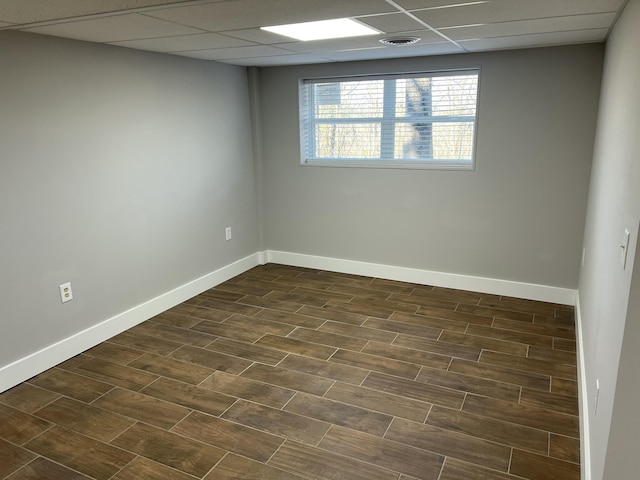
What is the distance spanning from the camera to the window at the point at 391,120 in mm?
4004

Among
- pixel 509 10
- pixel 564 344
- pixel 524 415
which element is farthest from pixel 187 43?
pixel 564 344

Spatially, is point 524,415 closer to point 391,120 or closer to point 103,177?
point 391,120

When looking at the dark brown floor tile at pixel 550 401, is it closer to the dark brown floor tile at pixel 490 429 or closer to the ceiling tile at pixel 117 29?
the dark brown floor tile at pixel 490 429

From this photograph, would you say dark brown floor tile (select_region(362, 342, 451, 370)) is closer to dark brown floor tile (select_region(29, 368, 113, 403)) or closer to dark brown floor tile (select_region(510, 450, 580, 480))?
dark brown floor tile (select_region(510, 450, 580, 480))

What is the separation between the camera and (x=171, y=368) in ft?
9.75

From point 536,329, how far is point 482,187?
1.21 meters

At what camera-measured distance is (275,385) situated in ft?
9.10

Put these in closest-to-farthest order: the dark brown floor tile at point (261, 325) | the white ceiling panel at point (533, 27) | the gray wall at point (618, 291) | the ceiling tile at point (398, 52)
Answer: the gray wall at point (618, 291) → the white ceiling panel at point (533, 27) → the ceiling tile at point (398, 52) → the dark brown floor tile at point (261, 325)

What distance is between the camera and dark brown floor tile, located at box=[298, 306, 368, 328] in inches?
144

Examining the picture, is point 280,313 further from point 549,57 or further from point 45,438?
point 549,57

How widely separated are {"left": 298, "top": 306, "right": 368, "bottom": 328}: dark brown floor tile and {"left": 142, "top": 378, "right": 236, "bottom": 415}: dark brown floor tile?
3.45 ft

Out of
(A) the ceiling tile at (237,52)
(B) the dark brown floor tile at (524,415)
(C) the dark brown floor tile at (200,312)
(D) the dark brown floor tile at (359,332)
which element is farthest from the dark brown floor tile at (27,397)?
(A) the ceiling tile at (237,52)

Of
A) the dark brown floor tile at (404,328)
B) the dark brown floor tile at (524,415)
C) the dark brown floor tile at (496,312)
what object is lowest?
the dark brown floor tile at (524,415)

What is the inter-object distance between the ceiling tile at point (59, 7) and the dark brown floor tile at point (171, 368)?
1.98 metres
